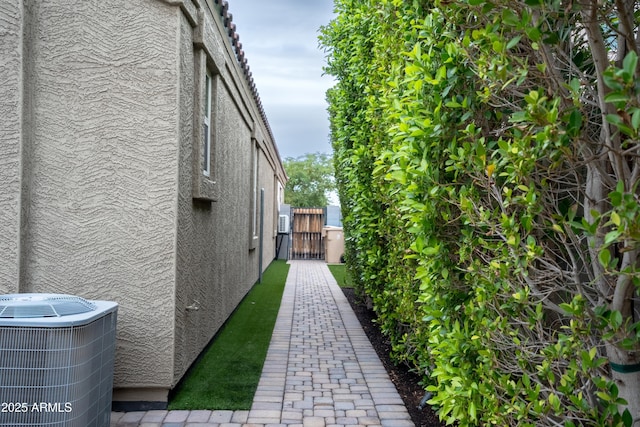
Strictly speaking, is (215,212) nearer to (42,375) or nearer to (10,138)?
(10,138)

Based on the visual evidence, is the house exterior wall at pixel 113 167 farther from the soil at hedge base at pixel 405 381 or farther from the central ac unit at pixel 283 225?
the central ac unit at pixel 283 225

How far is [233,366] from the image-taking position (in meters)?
5.30

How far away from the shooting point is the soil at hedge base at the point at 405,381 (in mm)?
4000

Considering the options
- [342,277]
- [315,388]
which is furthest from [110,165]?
[342,277]

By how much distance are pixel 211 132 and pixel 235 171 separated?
7.34 feet

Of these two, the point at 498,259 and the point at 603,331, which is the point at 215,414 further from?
the point at 603,331

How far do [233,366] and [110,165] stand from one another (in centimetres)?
256

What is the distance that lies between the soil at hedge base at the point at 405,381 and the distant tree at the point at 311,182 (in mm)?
35033

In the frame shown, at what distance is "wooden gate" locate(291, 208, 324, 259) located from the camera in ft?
71.9

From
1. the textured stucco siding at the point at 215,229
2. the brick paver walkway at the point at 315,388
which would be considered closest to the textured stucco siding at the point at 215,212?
the textured stucco siding at the point at 215,229

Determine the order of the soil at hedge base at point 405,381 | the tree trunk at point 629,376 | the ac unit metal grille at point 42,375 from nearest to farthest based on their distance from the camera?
the tree trunk at point 629,376
the ac unit metal grille at point 42,375
the soil at hedge base at point 405,381

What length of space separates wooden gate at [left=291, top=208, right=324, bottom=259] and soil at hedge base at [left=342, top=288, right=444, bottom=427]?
1367 centimetres

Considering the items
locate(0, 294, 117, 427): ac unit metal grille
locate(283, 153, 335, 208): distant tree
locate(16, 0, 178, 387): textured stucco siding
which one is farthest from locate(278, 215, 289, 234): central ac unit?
locate(283, 153, 335, 208): distant tree

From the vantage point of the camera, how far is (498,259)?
7.54 ft
